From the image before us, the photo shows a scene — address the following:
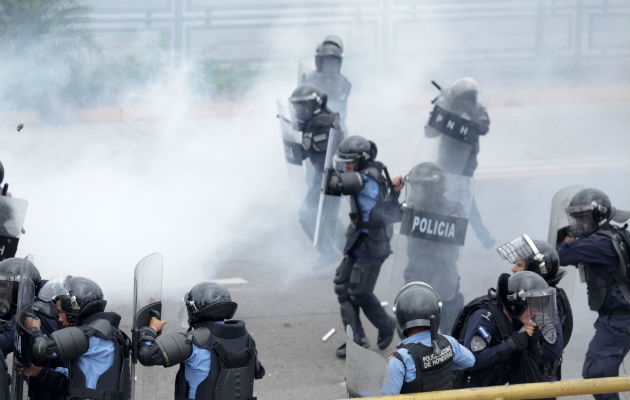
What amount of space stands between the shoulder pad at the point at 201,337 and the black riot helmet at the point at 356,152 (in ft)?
9.22

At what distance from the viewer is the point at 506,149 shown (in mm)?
12656

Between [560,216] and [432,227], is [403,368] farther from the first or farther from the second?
[432,227]

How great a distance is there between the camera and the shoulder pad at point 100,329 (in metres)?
4.30

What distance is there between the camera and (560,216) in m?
6.09

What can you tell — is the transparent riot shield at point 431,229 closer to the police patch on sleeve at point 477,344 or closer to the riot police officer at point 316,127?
the riot police officer at point 316,127

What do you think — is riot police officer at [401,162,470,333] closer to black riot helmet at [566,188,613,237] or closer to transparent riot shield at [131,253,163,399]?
black riot helmet at [566,188,613,237]

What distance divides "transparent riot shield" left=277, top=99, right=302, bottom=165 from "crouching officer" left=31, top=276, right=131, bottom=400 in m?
4.25

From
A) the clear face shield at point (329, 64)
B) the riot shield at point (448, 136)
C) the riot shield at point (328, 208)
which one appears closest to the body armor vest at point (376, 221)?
the riot shield at point (328, 208)

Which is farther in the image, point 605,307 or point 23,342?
point 605,307

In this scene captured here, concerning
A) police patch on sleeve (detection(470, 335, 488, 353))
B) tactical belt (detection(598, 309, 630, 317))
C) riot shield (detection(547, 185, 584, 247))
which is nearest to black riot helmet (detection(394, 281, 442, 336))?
police patch on sleeve (detection(470, 335, 488, 353))

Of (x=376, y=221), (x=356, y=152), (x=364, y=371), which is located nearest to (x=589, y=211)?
(x=376, y=221)

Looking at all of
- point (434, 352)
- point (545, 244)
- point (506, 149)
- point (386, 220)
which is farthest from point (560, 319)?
point (506, 149)

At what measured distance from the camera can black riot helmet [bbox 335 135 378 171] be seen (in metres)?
6.93

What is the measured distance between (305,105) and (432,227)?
215 centimetres
